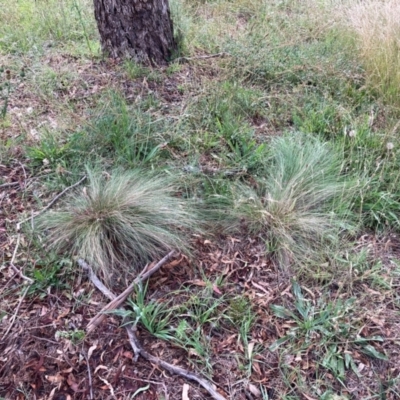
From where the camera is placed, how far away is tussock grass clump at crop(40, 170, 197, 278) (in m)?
1.86

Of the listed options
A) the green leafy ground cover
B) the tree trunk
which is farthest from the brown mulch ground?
the tree trunk

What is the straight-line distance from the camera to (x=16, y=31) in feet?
12.4

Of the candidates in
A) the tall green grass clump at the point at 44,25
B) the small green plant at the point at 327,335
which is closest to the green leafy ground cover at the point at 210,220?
the small green plant at the point at 327,335

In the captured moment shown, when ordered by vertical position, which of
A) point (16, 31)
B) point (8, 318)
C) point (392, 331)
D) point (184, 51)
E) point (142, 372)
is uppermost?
point (16, 31)

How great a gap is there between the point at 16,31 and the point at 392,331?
389cm

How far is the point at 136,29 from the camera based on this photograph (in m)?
3.33

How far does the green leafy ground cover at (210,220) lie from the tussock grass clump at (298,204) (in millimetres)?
11

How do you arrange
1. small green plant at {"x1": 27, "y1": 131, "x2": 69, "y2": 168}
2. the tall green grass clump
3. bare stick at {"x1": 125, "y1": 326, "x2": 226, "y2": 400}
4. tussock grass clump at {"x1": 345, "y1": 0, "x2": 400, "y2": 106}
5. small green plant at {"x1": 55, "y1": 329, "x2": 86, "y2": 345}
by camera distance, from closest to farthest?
bare stick at {"x1": 125, "y1": 326, "x2": 226, "y2": 400}, small green plant at {"x1": 55, "y1": 329, "x2": 86, "y2": 345}, small green plant at {"x1": 27, "y1": 131, "x2": 69, "y2": 168}, tussock grass clump at {"x1": 345, "y1": 0, "x2": 400, "y2": 106}, the tall green grass clump

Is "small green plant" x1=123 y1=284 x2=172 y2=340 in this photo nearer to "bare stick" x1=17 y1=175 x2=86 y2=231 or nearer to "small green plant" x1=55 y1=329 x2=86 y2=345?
"small green plant" x1=55 y1=329 x2=86 y2=345

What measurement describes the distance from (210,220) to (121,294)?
2.05 ft

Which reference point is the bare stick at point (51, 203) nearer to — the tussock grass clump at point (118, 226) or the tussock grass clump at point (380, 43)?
the tussock grass clump at point (118, 226)

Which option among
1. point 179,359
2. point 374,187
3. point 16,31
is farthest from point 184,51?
point 179,359

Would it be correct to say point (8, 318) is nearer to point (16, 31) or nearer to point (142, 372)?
point (142, 372)

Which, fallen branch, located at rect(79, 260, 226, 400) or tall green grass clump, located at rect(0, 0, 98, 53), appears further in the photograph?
tall green grass clump, located at rect(0, 0, 98, 53)
